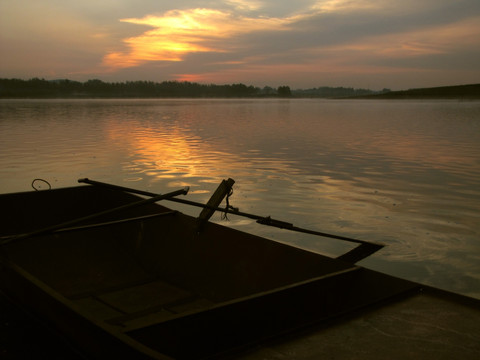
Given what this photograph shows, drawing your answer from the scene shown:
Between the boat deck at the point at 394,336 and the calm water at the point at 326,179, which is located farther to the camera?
the calm water at the point at 326,179

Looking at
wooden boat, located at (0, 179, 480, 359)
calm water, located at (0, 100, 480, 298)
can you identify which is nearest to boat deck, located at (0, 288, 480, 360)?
wooden boat, located at (0, 179, 480, 359)

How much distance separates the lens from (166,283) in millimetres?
6441

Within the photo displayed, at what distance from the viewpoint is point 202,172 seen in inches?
577

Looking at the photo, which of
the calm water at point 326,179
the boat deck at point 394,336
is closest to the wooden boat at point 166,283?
the boat deck at point 394,336

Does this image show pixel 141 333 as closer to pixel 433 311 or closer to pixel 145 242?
pixel 433 311

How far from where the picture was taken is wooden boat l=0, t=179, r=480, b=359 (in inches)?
135

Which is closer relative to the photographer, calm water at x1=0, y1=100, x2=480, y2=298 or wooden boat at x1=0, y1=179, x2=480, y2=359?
wooden boat at x1=0, y1=179, x2=480, y2=359

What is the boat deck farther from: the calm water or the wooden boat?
the calm water

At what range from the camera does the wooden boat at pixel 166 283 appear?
343 centimetres

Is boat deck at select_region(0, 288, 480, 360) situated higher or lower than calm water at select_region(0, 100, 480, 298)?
higher

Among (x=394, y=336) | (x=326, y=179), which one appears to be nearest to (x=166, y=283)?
(x=394, y=336)

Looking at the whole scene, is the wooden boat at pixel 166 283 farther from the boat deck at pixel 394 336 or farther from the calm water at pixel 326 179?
the calm water at pixel 326 179

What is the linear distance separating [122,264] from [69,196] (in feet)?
5.51

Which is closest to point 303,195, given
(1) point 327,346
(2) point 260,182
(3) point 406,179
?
(2) point 260,182
